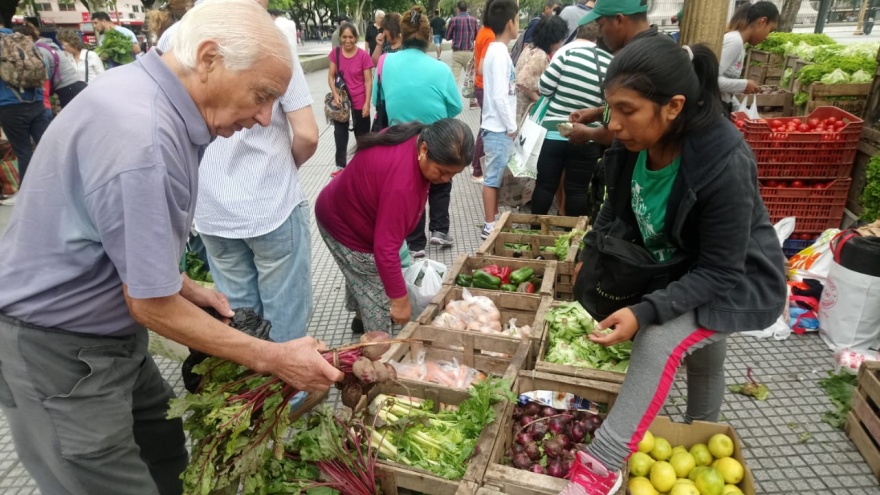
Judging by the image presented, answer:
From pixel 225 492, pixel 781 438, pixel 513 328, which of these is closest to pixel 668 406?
pixel 781 438

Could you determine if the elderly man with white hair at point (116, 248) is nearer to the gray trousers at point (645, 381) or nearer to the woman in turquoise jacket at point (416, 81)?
the gray trousers at point (645, 381)

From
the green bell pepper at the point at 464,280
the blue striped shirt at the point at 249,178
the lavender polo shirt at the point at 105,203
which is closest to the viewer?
the lavender polo shirt at the point at 105,203

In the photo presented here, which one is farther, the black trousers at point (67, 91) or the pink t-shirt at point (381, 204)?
the black trousers at point (67, 91)

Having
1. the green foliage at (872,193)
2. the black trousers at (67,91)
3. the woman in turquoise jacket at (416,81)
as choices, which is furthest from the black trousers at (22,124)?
the green foliage at (872,193)

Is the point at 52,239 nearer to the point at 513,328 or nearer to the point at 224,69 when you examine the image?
the point at 224,69

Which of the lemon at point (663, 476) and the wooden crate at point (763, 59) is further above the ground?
the wooden crate at point (763, 59)

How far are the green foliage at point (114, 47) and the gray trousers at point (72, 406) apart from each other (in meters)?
10.7

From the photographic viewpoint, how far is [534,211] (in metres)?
5.20

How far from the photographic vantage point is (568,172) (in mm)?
4934

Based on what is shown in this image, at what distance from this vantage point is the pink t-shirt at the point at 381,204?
2928 mm

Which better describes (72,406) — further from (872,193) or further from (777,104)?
(777,104)

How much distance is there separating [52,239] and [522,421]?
2.10m

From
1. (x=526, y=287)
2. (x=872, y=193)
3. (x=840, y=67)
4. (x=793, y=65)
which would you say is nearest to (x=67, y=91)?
(x=526, y=287)

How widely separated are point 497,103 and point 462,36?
7238 mm
